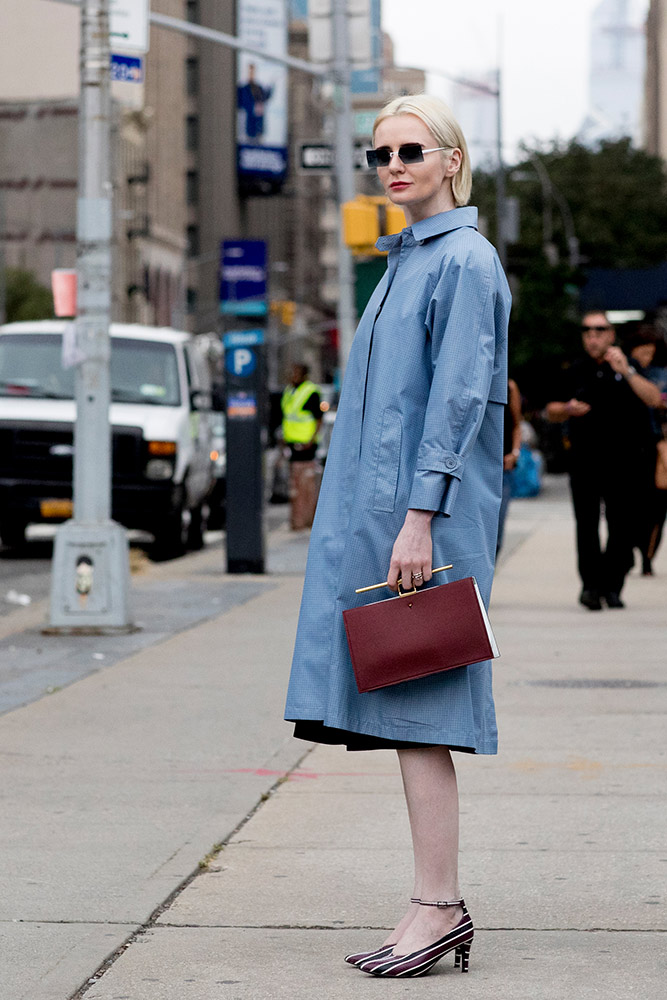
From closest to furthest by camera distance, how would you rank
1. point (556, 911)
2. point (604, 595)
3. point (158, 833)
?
1. point (556, 911)
2. point (158, 833)
3. point (604, 595)

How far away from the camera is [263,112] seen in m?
107

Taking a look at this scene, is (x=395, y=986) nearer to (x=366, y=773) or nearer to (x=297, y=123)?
(x=366, y=773)

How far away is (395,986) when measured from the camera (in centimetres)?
389

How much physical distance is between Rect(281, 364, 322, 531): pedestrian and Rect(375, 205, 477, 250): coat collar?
16458 millimetres

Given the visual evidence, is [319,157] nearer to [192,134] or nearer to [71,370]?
[71,370]

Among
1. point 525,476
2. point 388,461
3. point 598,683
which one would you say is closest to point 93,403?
point 598,683

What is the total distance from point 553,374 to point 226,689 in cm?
3197

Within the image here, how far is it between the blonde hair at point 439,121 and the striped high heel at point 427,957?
62.9 inches

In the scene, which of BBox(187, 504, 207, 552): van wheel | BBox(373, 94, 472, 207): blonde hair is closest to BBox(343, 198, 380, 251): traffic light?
BBox(187, 504, 207, 552): van wheel

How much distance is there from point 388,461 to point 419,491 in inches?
4.7

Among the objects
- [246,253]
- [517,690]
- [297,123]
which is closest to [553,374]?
[246,253]

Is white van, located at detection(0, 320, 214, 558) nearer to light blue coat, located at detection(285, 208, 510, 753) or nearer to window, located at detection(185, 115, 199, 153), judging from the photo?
light blue coat, located at detection(285, 208, 510, 753)

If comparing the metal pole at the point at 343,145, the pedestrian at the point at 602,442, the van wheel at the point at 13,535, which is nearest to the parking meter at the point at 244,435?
the pedestrian at the point at 602,442

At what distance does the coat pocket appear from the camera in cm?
390
